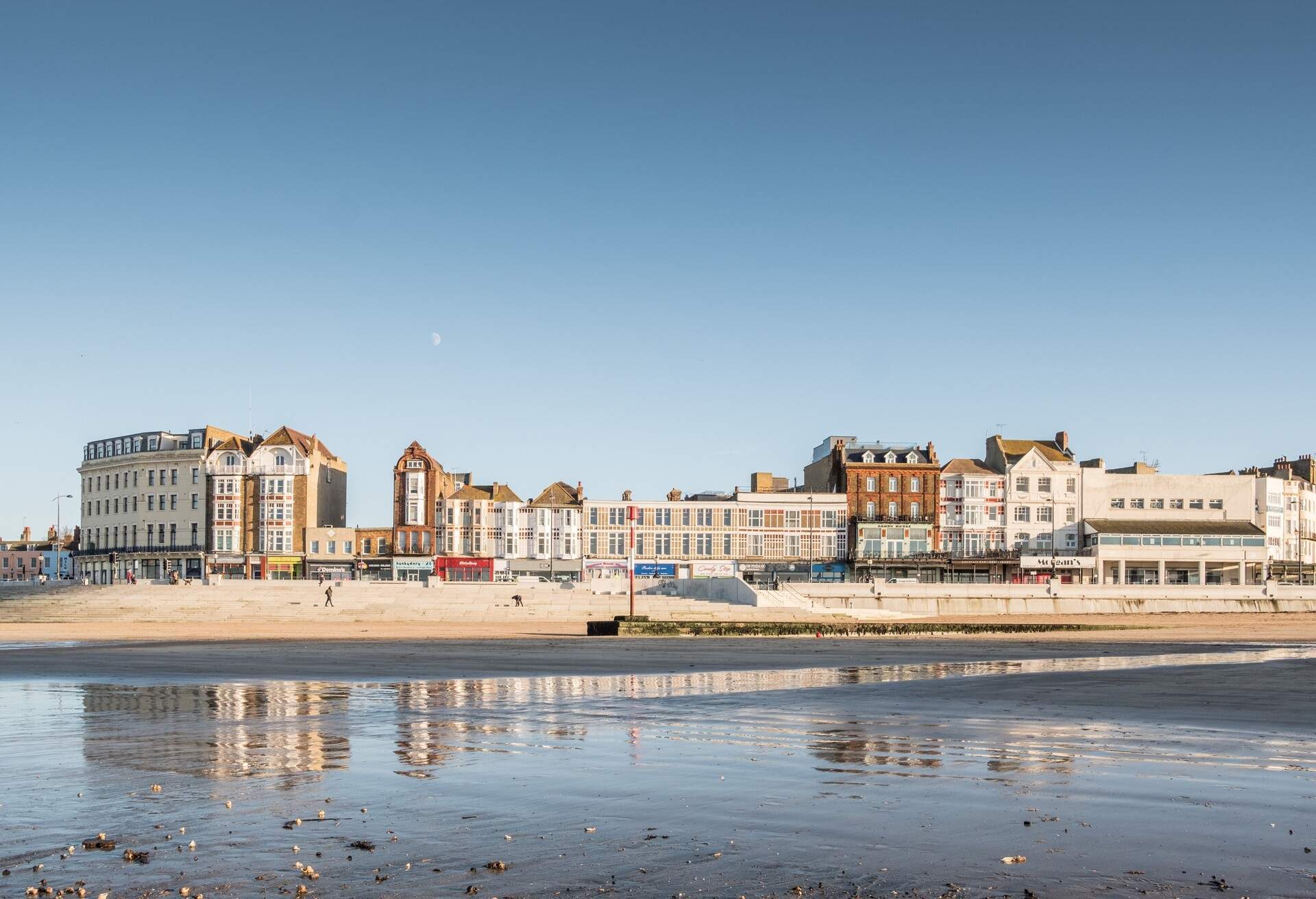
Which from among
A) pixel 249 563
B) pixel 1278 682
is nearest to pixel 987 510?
pixel 249 563

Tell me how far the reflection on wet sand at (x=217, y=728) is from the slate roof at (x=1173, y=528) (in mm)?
91774

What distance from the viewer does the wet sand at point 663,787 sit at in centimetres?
852

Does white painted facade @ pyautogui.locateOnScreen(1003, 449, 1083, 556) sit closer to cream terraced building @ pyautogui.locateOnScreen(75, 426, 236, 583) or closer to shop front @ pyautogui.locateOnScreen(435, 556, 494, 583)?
shop front @ pyautogui.locateOnScreen(435, 556, 494, 583)

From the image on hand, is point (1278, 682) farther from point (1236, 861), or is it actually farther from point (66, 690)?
point (66, 690)

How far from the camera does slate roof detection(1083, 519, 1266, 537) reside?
103312 millimetres

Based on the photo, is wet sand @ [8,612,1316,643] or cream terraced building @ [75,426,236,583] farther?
cream terraced building @ [75,426,236,583]

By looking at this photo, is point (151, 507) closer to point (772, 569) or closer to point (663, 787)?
point (772, 569)

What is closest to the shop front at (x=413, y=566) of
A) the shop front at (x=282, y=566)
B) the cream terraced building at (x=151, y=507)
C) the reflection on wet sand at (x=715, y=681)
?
the shop front at (x=282, y=566)

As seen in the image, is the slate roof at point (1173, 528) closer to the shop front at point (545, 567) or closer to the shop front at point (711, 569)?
the shop front at point (711, 569)

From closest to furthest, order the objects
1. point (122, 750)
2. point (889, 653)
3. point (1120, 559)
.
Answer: point (122, 750)
point (889, 653)
point (1120, 559)

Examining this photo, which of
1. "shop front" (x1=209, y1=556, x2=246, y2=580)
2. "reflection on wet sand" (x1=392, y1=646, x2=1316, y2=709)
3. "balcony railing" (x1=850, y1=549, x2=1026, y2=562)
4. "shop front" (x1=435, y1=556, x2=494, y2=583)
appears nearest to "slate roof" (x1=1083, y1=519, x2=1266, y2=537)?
"balcony railing" (x1=850, y1=549, x2=1026, y2=562)

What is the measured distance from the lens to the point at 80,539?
401 ft

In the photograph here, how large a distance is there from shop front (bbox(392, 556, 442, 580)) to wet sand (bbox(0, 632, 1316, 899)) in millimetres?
80818

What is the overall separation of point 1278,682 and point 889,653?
1462 centimetres
